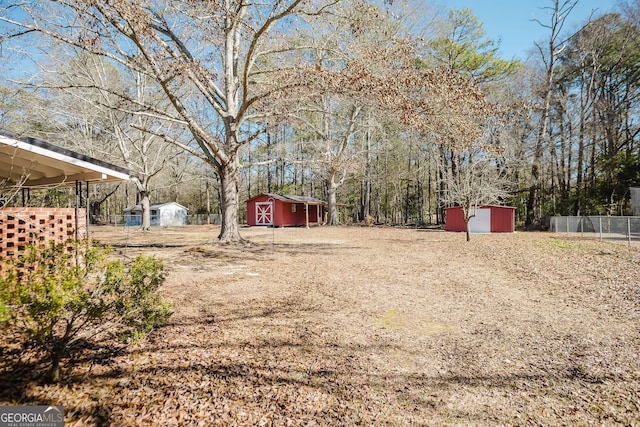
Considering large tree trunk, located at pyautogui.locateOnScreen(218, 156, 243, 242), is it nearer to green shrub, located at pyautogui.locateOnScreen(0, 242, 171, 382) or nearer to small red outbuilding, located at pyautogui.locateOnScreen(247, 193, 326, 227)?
green shrub, located at pyautogui.locateOnScreen(0, 242, 171, 382)

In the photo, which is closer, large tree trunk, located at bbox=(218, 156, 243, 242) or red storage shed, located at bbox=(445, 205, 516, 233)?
large tree trunk, located at bbox=(218, 156, 243, 242)

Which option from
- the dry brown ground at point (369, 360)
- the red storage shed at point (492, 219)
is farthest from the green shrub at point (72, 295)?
the red storage shed at point (492, 219)

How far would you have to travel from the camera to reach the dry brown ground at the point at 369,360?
8.30 feet

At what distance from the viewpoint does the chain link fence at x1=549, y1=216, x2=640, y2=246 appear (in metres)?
15.1

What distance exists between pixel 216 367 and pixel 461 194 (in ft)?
50.3

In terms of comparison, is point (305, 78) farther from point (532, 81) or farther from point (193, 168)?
point (193, 168)

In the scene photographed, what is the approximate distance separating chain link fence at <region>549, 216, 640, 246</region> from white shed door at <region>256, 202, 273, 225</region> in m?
20.7

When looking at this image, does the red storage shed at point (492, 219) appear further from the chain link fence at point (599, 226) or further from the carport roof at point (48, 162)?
the carport roof at point (48, 162)

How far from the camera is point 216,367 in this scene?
3084mm

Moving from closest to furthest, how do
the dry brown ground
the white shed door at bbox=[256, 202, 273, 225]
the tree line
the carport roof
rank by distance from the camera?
the dry brown ground < the carport roof < the tree line < the white shed door at bbox=[256, 202, 273, 225]

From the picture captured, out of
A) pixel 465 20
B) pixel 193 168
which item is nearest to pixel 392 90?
pixel 465 20

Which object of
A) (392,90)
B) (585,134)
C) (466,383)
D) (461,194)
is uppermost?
(585,134)

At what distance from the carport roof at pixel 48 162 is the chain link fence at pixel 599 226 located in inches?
723

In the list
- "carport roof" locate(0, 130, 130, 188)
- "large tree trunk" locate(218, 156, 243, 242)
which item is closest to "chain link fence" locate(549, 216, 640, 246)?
"large tree trunk" locate(218, 156, 243, 242)
